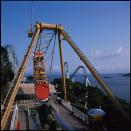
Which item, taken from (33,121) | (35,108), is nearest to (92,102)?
(35,108)

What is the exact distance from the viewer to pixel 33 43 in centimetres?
3331

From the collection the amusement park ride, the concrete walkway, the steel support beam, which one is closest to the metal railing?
the concrete walkway

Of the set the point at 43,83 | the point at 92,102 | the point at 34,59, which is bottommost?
the point at 92,102

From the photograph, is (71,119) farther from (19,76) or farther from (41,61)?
(41,61)

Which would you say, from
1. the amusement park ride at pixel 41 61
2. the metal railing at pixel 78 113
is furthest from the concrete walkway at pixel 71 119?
the amusement park ride at pixel 41 61

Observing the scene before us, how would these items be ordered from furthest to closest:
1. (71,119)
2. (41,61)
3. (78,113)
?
(41,61) → (78,113) → (71,119)

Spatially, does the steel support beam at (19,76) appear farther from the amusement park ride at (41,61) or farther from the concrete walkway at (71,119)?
the concrete walkway at (71,119)

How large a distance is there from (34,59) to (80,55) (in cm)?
572

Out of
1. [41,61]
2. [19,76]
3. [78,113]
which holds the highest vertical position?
[41,61]

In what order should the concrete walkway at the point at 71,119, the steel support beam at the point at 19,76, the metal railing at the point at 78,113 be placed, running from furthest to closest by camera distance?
the steel support beam at the point at 19,76 < the metal railing at the point at 78,113 < the concrete walkway at the point at 71,119

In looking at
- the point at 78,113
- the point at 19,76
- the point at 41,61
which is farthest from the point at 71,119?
the point at 41,61

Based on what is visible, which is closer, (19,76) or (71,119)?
(71,119)

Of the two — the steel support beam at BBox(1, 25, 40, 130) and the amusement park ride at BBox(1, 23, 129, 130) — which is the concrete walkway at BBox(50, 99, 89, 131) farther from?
the steel support beam at BBox(1, 25, 40, 130)

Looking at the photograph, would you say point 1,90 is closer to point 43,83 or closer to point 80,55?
point 43,83
